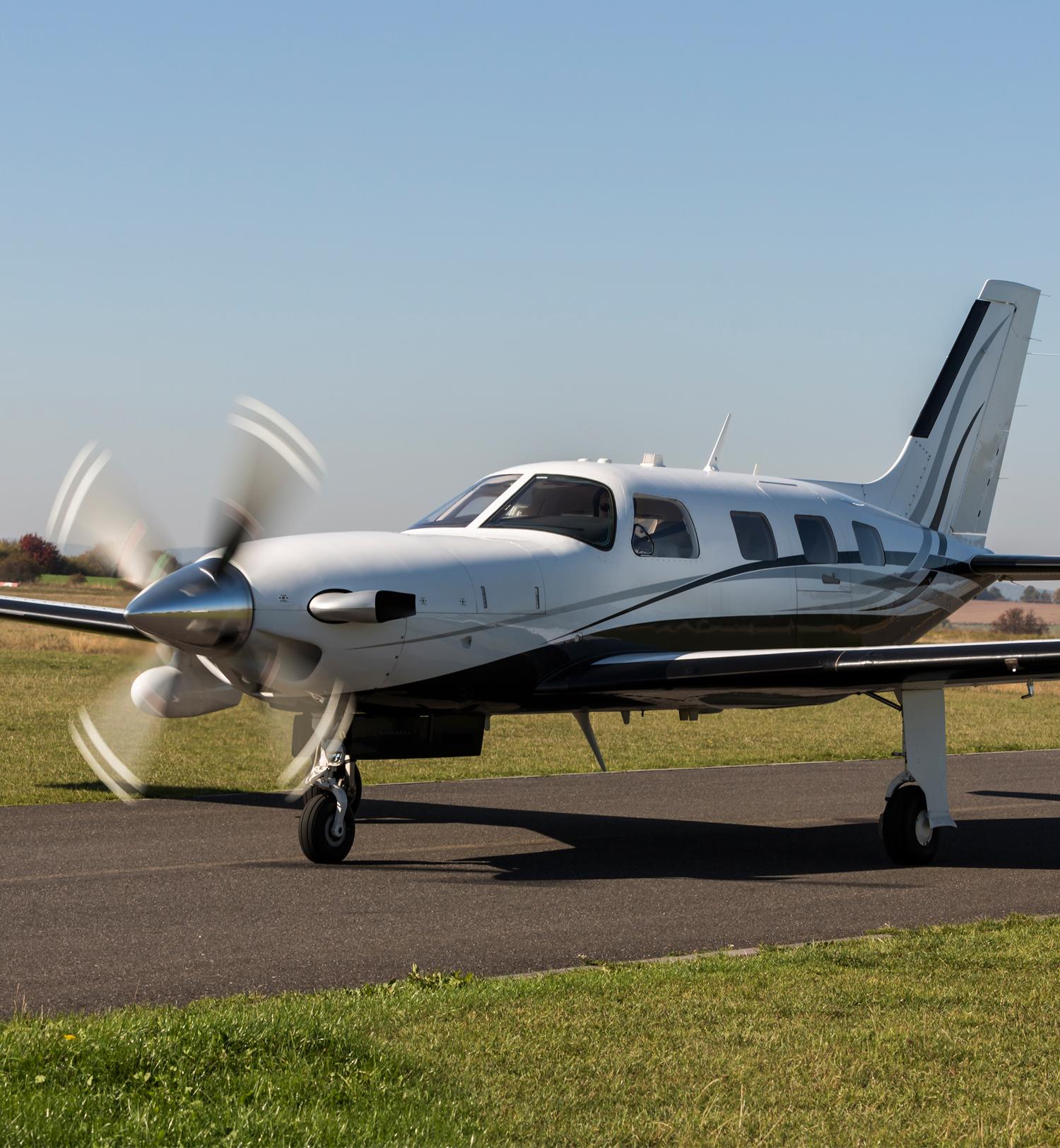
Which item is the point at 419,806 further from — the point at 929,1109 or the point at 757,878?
the point at 929,1109

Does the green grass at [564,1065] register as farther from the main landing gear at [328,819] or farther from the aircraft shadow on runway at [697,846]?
the main landing gear at [328,819]

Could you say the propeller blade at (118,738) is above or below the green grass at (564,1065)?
below

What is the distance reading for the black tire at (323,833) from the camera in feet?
34.9

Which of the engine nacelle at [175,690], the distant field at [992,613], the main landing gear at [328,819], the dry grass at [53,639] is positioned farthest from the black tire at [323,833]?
the distant field at [992,613]

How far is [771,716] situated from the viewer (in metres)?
27.3

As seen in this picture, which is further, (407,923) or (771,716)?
(771,716)

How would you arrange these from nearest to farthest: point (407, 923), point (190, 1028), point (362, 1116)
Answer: point (362, 1116) → point (190, 1028) → point (407, 923)

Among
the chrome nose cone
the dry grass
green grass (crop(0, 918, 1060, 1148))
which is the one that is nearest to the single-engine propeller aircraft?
the chrome nose cone

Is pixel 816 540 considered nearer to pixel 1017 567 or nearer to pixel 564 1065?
pixel 1017 567

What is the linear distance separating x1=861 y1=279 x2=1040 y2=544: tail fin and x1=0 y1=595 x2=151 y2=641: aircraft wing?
9.64 m

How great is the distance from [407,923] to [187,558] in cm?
364

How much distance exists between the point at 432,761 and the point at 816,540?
729 cm

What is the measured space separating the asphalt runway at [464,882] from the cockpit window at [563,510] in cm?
281

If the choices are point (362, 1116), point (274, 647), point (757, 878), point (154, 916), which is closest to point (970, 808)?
point (757, 878)
